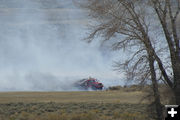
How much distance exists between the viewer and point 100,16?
17922 mm

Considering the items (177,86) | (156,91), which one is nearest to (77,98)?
(156,91)

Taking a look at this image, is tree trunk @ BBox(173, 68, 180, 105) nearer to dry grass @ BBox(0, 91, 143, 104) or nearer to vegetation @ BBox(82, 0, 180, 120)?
vegetation @ BBox(82, 0, 180, 120)

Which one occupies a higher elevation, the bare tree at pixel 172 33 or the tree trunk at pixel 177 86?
A: the bare tree at pixel 172 33

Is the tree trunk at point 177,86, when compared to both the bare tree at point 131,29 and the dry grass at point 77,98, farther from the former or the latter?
the dry grass at point 77,98

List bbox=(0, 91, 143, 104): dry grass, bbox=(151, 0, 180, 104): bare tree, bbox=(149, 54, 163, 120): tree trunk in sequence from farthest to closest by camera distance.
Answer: bbox=(0, 91, 143, 104): dry grass → bbox=(149, 54, 163, 120): tree trunk → bbox=(151, 0, 180, 104): bare tree

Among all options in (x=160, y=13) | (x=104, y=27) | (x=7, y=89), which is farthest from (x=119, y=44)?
(x=7, y=89)

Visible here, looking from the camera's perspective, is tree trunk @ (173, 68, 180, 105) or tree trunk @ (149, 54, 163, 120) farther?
tree trunk @ (149, 54, 163, 120)

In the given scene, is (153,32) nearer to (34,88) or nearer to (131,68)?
(131,68)

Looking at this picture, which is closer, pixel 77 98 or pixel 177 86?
pixel 177 86

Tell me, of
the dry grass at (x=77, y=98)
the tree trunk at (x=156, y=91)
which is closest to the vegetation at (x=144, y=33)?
the tree trunk at (x=156, y=91)

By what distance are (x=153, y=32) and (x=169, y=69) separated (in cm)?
176

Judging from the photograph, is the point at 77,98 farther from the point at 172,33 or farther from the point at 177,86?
the point at 172,33

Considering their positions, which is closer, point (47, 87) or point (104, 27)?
point (104, 27)

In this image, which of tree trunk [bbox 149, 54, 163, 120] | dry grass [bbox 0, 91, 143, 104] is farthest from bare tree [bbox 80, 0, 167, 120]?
dry grass [bbox 0, 91, 143, 104]
